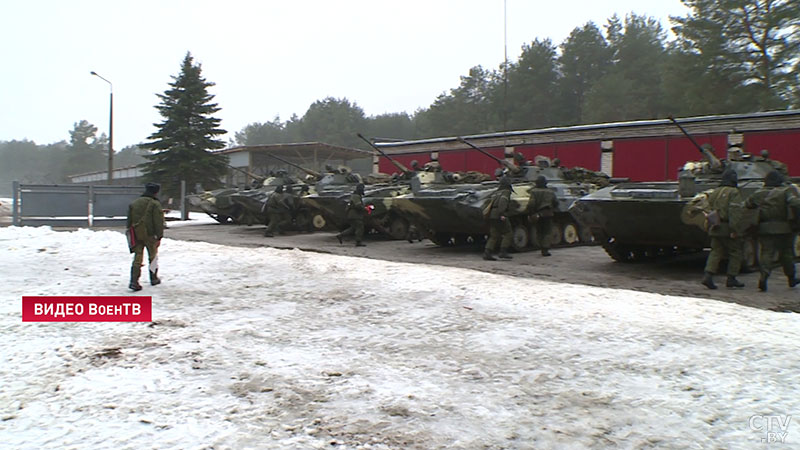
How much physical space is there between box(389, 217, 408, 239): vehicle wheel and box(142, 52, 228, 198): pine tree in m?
18.2

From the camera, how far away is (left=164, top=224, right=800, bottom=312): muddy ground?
25.7ft

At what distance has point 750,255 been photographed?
937 centimetres

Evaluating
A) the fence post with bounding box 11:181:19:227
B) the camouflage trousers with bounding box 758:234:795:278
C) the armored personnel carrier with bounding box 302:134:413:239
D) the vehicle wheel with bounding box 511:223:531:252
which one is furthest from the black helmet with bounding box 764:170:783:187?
the fence post with bounding box 11:181:19:227

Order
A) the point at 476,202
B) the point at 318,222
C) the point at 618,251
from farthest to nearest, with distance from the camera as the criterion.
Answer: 1. the point at 318,222
2. the point at 476,202
3. the point at 618,251

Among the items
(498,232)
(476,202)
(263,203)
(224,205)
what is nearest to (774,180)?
(498,232)

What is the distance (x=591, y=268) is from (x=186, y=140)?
2571 cm

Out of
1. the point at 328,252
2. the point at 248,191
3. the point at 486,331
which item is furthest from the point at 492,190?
the point at 248,191

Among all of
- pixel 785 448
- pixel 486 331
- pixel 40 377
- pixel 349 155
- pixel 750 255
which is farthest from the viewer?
pixel 349 155

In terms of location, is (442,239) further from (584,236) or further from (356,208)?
(584,236)

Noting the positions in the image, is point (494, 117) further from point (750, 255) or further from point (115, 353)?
point (115, 353)

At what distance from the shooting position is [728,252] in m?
8.23

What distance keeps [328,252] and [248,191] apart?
8701mm

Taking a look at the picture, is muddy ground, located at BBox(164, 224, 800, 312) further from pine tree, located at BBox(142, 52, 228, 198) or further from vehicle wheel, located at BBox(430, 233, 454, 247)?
pine tree, located at BBox(142, 52, 228, 198)

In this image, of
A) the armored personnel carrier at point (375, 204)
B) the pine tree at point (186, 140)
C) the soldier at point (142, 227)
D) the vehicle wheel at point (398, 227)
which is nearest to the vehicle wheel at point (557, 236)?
the armored personnel carrier at point (375, 204)
